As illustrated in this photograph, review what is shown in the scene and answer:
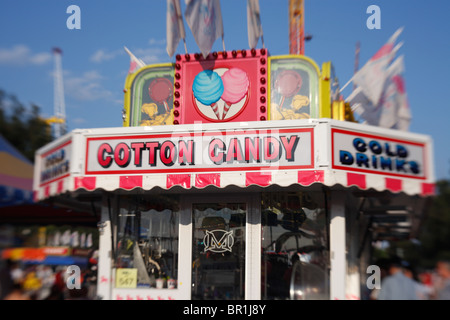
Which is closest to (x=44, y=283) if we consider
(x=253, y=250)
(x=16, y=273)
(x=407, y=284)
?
(x=16, y=273)

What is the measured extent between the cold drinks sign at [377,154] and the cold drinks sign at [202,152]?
18.5 inches

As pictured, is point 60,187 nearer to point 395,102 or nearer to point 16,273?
point 16,273

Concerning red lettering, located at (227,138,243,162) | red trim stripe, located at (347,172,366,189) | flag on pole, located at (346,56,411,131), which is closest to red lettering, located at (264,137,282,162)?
red lettering, located at (227,138,243,162)

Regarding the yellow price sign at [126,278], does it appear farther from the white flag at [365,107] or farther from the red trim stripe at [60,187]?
the white flag at [365,107]

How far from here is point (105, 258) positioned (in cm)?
766

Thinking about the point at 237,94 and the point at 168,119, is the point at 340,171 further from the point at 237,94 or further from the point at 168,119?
the point at 168,119

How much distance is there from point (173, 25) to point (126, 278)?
15.9ft

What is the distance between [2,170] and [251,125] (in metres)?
4.86

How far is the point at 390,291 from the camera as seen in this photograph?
20.4 ft

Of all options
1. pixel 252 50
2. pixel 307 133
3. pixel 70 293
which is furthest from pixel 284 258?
pixel 70 293

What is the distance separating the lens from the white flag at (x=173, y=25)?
7.93 metres

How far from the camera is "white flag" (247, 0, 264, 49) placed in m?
7.88

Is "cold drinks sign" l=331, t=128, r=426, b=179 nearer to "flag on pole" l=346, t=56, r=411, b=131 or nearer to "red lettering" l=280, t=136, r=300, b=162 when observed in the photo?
"red lettering" l=280, t=136, r=300, b=162

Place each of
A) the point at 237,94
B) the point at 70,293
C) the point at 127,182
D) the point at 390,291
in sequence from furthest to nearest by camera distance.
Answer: the point at 70,293 < the point at 237,94 < the point at 127,182 < the point at 390,291
